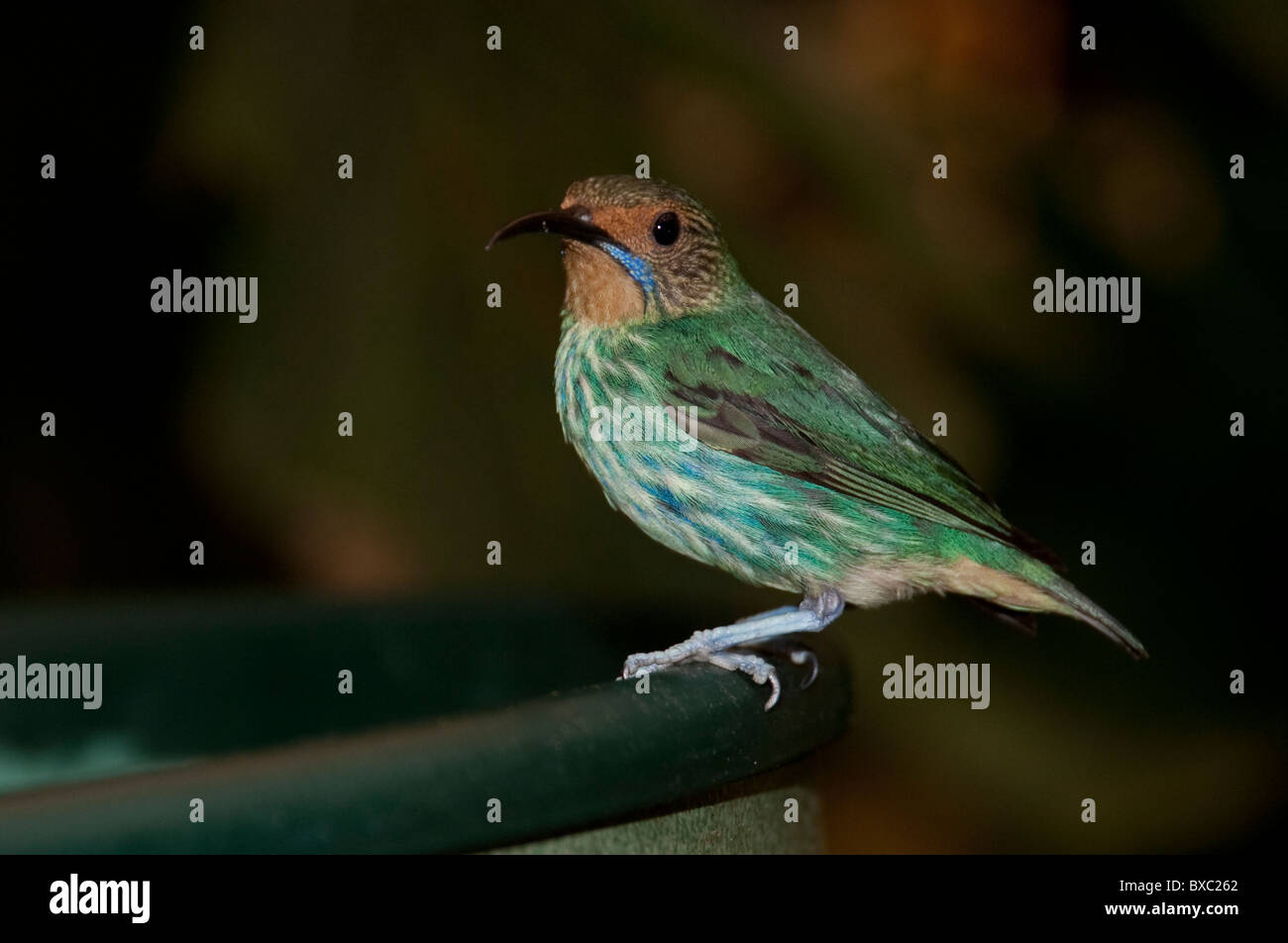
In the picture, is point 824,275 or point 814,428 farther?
point 824,275

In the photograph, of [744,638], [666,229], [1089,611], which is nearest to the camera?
[744,638]

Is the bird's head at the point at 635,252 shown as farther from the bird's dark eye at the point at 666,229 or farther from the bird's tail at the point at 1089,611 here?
the bird's tail at the point at 1089,611

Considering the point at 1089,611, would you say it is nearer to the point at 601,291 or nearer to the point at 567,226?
the point at 601,291

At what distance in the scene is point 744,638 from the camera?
3.30 m

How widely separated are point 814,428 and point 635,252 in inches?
23.5

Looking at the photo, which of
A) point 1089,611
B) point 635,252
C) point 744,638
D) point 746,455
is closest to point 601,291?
point 635,252

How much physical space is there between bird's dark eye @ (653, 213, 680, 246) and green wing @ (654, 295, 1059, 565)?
21 centimetres

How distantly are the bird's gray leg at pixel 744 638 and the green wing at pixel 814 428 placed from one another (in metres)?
0.28

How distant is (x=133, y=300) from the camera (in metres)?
4.93

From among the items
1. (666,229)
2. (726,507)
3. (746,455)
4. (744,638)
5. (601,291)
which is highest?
(666,229)

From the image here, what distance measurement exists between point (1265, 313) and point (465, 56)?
2240mm

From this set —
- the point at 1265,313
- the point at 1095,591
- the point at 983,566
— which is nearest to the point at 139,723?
the point at 983,566

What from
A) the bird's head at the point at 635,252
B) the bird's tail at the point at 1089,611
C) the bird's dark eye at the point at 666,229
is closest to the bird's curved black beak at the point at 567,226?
the bird's head at the point at 635,252

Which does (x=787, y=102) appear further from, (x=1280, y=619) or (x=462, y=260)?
(x=1280, y=619)
